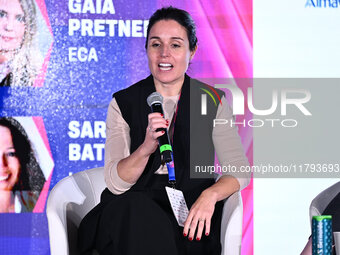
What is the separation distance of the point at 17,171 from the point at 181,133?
3.96 ft

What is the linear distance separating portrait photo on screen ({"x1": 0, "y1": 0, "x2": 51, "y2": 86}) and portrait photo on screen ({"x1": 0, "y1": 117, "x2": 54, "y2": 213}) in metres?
0.24

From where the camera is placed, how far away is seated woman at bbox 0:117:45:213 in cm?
310

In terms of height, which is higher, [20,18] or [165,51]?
[20,18]

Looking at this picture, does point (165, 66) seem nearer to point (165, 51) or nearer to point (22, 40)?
point (165, 51)

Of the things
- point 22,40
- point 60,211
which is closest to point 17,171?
point 22,40

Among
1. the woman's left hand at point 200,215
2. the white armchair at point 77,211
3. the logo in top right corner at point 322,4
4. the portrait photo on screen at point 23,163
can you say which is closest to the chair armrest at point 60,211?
the white armchair at point 77,211

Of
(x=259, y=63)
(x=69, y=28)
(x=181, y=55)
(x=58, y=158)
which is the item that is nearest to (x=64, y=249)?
(x=181, y=55)

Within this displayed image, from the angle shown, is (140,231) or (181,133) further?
(181,133)

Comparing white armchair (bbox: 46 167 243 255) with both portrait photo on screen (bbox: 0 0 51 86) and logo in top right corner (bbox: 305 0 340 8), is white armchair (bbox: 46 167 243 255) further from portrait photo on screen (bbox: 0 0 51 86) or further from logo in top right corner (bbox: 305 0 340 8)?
logo in top right corner (bbox: 305 0 340 8)

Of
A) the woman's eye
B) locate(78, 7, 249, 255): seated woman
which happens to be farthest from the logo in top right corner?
the woman's eye

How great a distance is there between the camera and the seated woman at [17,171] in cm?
310

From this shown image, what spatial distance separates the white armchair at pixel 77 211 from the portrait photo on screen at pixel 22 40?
966 millimetres

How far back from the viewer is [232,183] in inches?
85.2

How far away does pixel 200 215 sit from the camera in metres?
1.96
